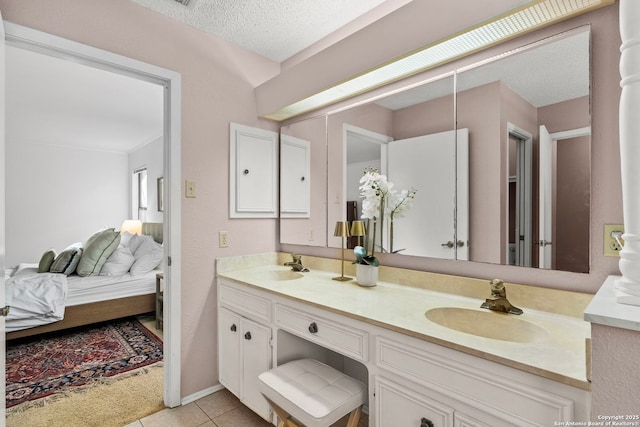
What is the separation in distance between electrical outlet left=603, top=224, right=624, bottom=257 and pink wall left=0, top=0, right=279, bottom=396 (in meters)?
1.96

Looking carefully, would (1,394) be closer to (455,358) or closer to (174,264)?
(174,264)

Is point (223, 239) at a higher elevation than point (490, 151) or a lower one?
lower

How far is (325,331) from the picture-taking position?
1403 millimetres

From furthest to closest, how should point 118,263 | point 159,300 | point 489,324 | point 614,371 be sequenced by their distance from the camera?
point 118,263 → point 159,300 → point 489,324 → point 614,371

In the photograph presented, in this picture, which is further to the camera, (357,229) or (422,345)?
(357,229)

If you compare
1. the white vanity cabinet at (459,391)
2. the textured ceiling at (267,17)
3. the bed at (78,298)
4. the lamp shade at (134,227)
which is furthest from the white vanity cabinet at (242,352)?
the lamp shade at (134,227)

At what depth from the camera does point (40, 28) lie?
1.53m

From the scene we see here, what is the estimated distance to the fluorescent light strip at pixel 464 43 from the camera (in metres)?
1.17

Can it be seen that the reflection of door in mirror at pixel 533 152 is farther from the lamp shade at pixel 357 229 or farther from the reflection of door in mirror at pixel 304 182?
the reflection of door in mirror at pixel 304 182

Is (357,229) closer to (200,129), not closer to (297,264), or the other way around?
(297,264)

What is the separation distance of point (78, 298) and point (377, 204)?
311 cm

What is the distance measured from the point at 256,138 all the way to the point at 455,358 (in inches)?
76.2

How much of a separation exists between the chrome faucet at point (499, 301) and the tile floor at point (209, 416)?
100 centimetres

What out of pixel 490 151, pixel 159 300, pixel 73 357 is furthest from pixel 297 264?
pixel 73 357
